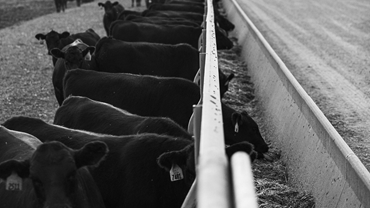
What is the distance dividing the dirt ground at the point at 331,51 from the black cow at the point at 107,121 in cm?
245

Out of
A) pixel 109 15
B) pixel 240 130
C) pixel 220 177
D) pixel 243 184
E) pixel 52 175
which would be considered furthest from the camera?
pixel 109 15

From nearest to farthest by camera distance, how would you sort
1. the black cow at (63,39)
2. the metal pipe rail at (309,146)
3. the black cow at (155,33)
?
the metal pipe rail at (309,146), the black cow at (155,33), the black cow at (63,39)

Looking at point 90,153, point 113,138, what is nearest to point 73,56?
point 113,138

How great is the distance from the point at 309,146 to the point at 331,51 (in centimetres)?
714

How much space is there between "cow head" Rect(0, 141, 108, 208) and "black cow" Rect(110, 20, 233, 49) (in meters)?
7.41

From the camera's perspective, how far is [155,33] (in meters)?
11.6

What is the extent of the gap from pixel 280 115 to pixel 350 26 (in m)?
9.07

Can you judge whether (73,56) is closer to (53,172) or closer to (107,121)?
(107,121)

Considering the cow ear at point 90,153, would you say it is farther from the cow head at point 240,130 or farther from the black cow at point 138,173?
the cow head at point 240,130

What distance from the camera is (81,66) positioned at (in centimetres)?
919

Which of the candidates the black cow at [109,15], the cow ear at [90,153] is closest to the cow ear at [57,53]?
the cow ear at [90,153]

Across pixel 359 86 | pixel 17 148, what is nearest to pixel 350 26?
pixel 359 86

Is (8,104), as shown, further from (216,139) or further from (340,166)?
(216,139)

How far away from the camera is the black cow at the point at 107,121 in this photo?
570 cm
